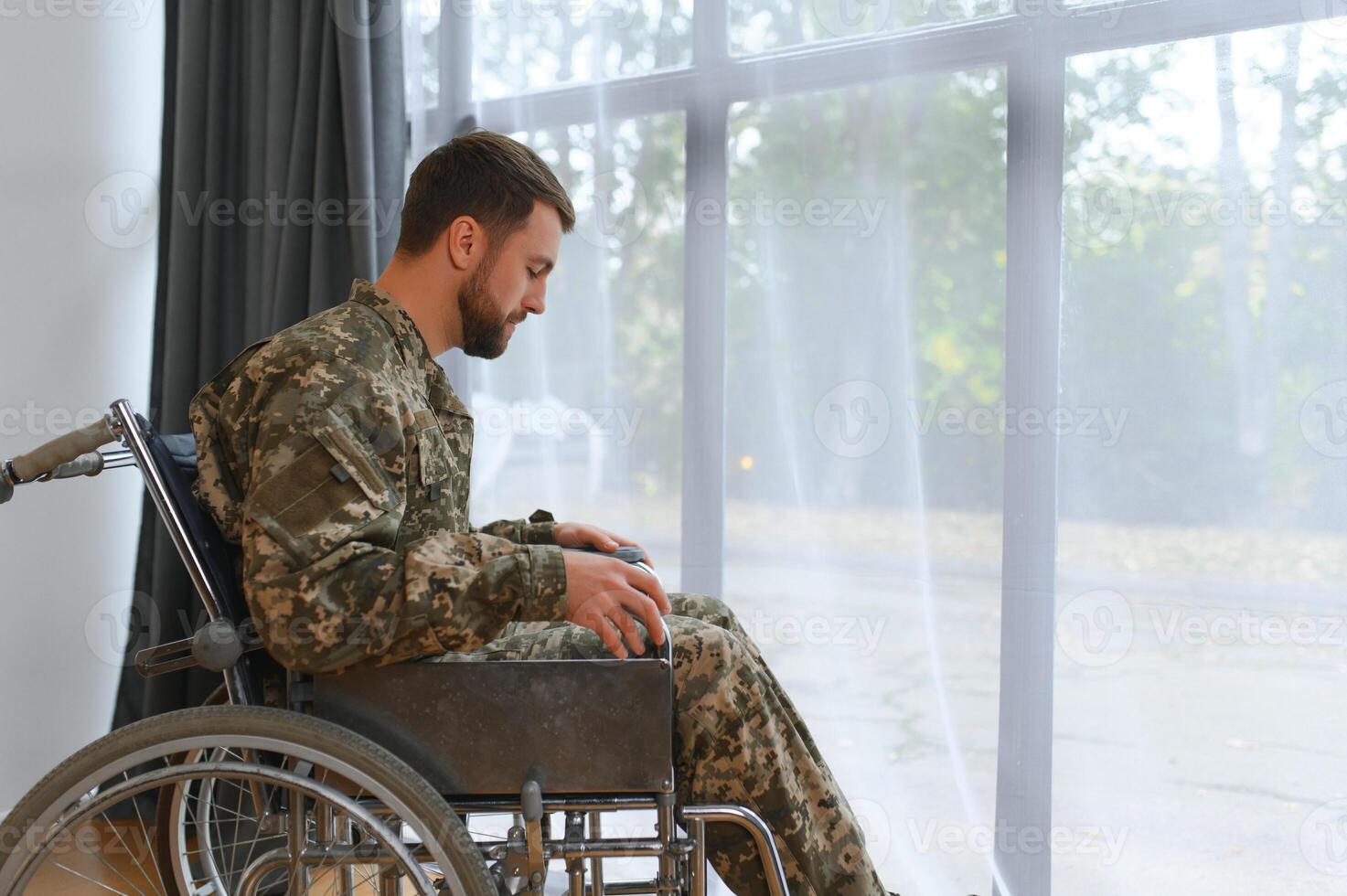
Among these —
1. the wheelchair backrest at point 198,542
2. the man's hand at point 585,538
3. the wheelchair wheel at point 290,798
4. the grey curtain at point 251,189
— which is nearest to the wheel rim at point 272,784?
the wheelchair wheel at point 290,798

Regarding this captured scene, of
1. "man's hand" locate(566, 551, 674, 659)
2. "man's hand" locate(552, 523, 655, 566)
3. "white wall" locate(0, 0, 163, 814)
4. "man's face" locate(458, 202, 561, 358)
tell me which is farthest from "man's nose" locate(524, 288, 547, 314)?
"white wall" locate(0, 0, 163, 814)

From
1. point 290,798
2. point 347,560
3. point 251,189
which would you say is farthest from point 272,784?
point 251,189

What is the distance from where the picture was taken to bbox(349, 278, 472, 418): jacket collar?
1.28m

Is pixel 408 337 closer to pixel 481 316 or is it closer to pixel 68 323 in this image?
pixel 481 316

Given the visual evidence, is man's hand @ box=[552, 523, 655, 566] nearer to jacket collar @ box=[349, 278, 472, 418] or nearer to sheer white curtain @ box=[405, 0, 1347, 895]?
jacket collar @ box=[349, 278, 472, 418]

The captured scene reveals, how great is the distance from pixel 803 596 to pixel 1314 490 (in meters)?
0.84

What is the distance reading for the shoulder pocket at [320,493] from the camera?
1018mm

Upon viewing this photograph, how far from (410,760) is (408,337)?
0.52 meters

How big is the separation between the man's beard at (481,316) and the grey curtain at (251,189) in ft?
2.59

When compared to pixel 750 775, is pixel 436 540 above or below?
above

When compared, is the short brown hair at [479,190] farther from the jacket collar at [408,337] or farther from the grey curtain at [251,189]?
the grey curtain at [251,189]

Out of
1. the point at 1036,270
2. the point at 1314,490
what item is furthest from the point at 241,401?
the point at 1314,490

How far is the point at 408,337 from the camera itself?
4.23 feet

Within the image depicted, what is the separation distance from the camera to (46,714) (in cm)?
222
